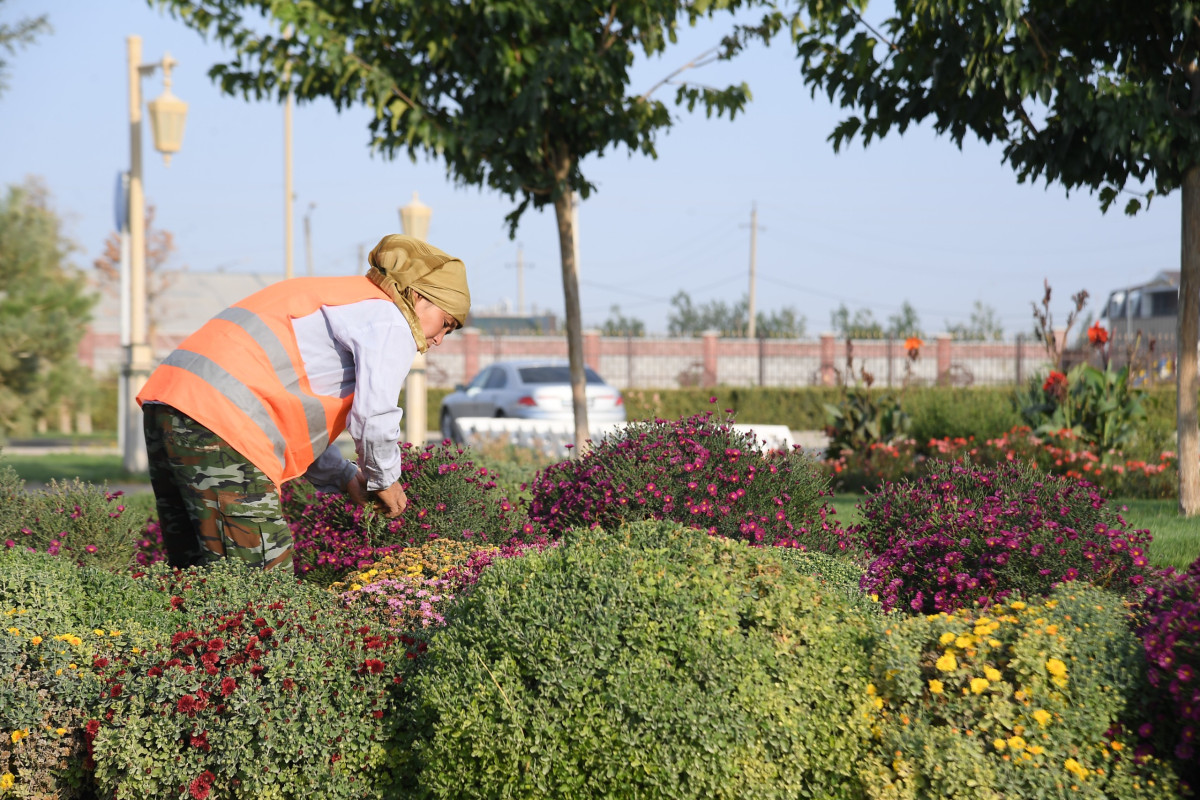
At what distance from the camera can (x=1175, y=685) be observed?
244cm

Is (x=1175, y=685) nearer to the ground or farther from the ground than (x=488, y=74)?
nearer to the ground

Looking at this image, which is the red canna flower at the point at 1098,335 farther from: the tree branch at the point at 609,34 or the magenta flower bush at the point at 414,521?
the magenta flower bush at the point at 414,521

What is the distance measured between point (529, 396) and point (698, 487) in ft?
37.3

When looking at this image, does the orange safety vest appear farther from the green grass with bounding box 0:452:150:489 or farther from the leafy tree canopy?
the green grass with bounding box 0:452:150:489

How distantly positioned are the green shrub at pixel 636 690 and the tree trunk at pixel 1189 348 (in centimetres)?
419

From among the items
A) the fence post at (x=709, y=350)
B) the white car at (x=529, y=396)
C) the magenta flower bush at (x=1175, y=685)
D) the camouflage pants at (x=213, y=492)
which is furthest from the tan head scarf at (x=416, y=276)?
the fence post at (x=709, y=350)

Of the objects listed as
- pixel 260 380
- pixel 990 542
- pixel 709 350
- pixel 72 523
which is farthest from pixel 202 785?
pixel 709 350

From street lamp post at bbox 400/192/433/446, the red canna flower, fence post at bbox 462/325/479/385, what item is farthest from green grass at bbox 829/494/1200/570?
fence post at bbox 462/325/479/385

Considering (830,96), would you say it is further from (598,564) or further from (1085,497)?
(598,564)

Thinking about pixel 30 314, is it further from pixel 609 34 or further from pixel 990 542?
pixel 990 542

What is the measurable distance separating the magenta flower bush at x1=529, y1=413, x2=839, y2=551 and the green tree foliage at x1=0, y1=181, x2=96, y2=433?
10.5m

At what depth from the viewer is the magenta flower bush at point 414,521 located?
15.4ft

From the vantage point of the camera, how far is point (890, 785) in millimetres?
2564

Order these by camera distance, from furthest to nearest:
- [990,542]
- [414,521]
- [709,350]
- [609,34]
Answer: [709,350] → [609,34] → [414,521] → [990,542]
